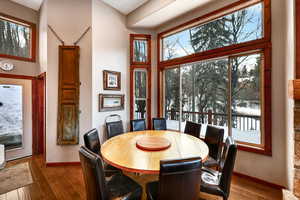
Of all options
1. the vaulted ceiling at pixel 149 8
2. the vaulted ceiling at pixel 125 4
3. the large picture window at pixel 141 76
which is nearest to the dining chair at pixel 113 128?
the large picture window at pixel 141 76

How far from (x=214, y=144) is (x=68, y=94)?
3183 millimetres

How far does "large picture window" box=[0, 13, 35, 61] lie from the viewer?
343 centimetres

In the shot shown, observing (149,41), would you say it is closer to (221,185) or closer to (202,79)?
(202,79)

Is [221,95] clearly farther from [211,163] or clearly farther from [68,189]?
[68,189]

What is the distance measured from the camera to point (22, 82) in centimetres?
362

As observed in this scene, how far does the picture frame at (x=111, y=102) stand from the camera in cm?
340

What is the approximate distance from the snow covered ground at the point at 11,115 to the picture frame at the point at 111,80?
2.21 meters

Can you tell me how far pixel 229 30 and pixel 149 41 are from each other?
6.66ft

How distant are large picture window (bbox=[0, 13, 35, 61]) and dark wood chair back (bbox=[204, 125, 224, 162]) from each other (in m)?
4.80

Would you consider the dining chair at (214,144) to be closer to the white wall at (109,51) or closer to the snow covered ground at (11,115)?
the white wall at (109,51)

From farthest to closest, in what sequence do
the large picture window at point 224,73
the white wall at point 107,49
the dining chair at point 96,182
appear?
the white wall at point 107,49, the large picture window at point 224,73, the dining chair at point 96,182

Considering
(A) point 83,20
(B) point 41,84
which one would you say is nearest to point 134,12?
(A) point 83,20

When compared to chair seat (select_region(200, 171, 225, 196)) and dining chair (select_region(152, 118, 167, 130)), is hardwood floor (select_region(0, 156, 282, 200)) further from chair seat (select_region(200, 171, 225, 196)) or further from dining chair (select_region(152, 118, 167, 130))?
dining chair (select_region(152, 118, 167, 130))

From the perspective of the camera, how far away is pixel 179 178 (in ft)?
3.71
